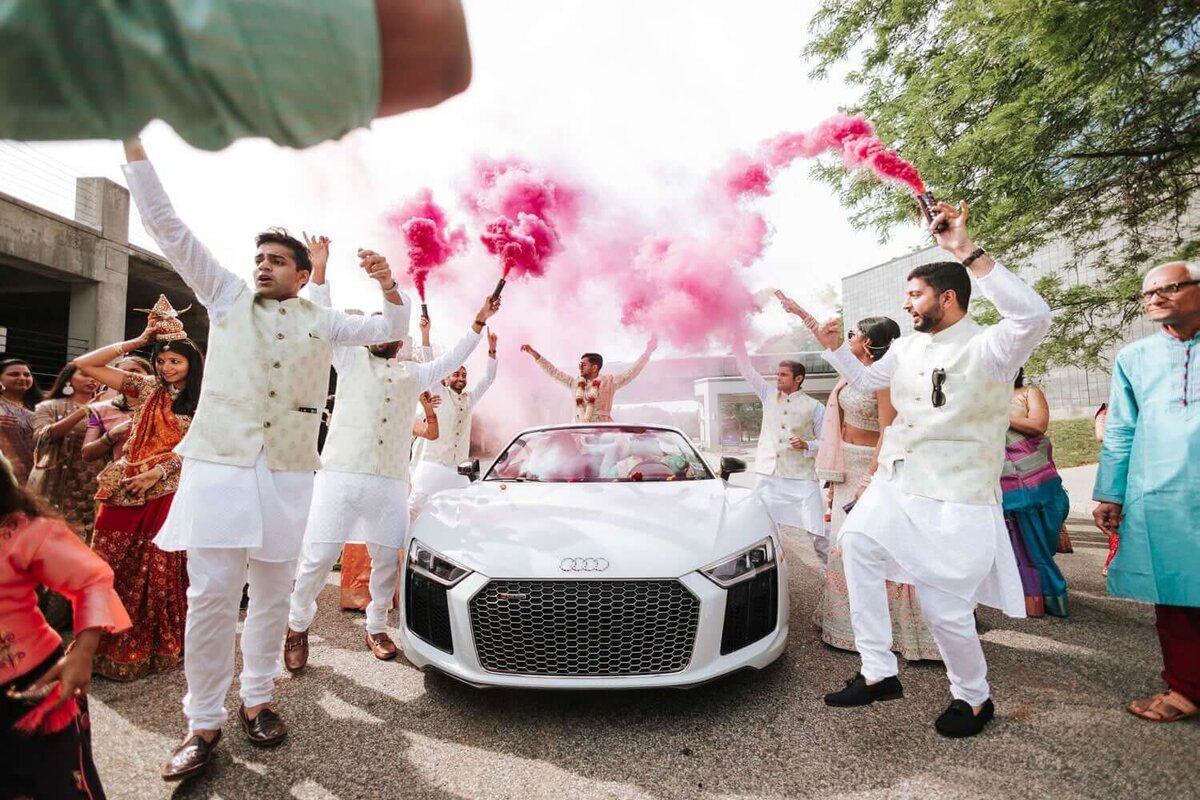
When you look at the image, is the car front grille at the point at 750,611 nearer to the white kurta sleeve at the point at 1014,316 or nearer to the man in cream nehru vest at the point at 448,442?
the white kurta sleeve at the point at 1014,316

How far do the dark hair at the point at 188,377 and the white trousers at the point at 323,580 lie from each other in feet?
3.55

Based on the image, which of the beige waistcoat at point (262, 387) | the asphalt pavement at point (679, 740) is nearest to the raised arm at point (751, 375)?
the asphalt pavement at point (679, 740)

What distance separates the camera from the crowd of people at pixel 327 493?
162cm

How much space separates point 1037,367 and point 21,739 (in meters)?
8.93

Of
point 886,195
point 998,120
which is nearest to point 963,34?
point 998,120

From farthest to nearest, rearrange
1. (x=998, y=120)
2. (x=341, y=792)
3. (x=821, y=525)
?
(x=998, y=120)
(x=821, y=525)
(x=341, y=792)

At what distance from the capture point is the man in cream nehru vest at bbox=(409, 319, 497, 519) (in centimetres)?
531

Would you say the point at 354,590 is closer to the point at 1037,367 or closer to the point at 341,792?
the point at 341,792

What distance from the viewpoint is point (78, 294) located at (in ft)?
37.8

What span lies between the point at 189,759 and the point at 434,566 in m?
→ 1.15

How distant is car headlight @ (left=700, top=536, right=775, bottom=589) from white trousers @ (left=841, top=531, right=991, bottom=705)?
0.38m

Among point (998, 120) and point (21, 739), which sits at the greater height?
point (998, 120)

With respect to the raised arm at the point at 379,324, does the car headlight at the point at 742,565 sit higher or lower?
lower

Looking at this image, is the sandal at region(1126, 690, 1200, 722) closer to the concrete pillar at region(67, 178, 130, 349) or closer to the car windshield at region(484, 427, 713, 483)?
the car windshield at region(484, 427, 713, 483)
